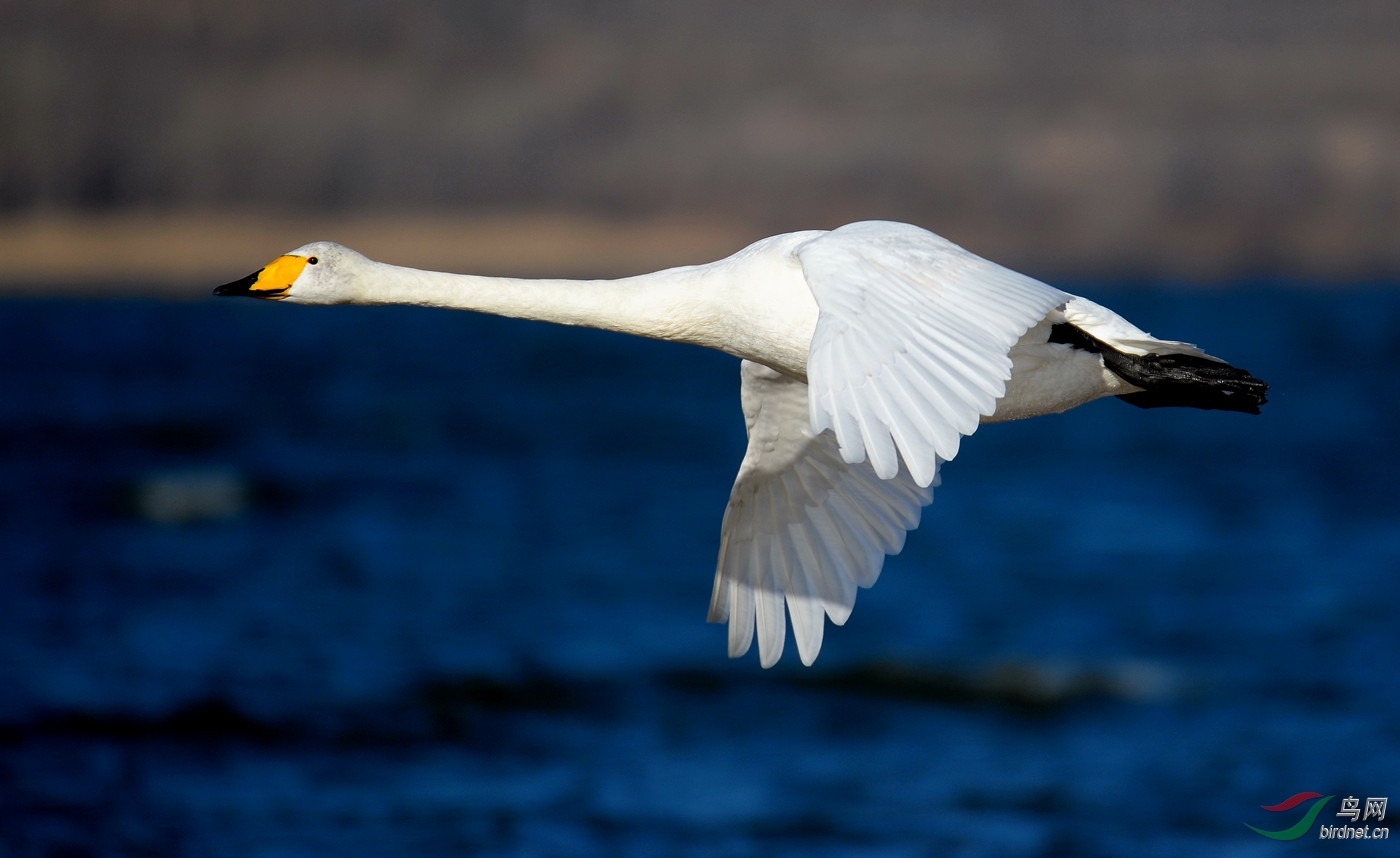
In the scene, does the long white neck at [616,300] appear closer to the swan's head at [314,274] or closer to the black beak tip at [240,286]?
the swan's head at [314,274]

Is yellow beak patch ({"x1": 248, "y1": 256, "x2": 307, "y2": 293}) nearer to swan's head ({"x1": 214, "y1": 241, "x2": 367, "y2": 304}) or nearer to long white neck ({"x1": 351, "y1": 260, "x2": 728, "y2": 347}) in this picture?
swan's head ({"x1": 214, "y1": 241, "x2": 367, "y2": 304})

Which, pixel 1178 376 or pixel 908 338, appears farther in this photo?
pixel 1178 376

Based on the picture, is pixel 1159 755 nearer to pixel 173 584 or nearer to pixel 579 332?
pixel 173 584

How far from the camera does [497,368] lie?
70562mm

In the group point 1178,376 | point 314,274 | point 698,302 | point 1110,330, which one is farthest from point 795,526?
point 314,274

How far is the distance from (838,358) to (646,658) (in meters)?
15.6

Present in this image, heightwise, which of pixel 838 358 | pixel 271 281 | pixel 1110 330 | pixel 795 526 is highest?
pixel 271 281

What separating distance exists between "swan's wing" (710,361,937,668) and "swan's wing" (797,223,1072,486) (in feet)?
6.72

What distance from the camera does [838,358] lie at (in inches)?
213

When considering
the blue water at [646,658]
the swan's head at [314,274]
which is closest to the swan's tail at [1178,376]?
the swan's head at [314,274]

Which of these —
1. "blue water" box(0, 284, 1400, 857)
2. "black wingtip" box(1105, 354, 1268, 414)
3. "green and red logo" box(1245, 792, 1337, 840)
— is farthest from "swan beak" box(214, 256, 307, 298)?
"green and red logo" box(1245, 792, 1337, 840)

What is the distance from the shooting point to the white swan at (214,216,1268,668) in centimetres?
528

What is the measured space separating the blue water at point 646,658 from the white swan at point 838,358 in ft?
20.7

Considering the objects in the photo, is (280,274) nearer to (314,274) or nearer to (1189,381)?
(314,274)
